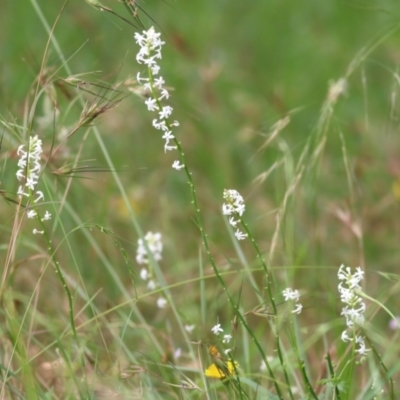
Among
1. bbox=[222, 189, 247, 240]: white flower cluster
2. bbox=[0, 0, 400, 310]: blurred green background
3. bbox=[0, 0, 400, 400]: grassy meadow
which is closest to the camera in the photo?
bbox=[222, 189, 247, 240]: white flower cluster

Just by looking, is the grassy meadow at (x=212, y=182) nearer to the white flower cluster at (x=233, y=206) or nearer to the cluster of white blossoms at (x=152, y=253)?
the cluster of white blossoms at (x=152, y=253)

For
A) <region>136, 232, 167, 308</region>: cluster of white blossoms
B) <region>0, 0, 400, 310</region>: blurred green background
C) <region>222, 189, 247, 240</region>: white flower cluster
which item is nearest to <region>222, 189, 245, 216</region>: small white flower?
<region>222, 189, 247, 240</region>: white flower cluster

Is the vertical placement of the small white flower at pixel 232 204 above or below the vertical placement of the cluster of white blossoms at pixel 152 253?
below

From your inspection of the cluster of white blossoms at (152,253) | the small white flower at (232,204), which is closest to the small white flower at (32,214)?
the small white flower at (232,204)

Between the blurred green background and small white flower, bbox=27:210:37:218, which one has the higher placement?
the blurred green background

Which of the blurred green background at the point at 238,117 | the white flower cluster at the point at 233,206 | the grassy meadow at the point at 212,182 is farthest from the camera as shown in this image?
the blurred green background at the point at 238,117

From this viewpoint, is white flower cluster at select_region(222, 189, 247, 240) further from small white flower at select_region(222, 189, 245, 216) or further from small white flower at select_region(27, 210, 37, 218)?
small white flower at select_region(27, 210, 37, 218)

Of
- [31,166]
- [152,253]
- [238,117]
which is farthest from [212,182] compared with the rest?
[31,166]
